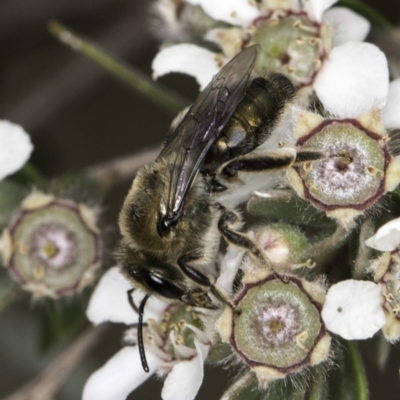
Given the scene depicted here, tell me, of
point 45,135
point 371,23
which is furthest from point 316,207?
point 45,135

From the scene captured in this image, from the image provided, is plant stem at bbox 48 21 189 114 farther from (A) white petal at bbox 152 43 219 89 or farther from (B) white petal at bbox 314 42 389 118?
(B) white petal at bbox 314 42 389 118

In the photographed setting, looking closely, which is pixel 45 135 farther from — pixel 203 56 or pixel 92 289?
pixel 203 56

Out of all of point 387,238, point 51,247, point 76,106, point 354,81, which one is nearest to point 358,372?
point 387,238

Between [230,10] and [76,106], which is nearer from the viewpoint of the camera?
[230,10]

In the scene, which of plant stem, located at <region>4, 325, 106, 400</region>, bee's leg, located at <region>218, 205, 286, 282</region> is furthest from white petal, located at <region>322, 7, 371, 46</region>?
plant stem, located at <region>4, 325, 106, 400</region>

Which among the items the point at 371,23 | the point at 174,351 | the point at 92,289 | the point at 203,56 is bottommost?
the point at 92,289

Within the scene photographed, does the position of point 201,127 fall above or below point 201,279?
above

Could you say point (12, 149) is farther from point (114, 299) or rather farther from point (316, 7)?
point (316, 7)
